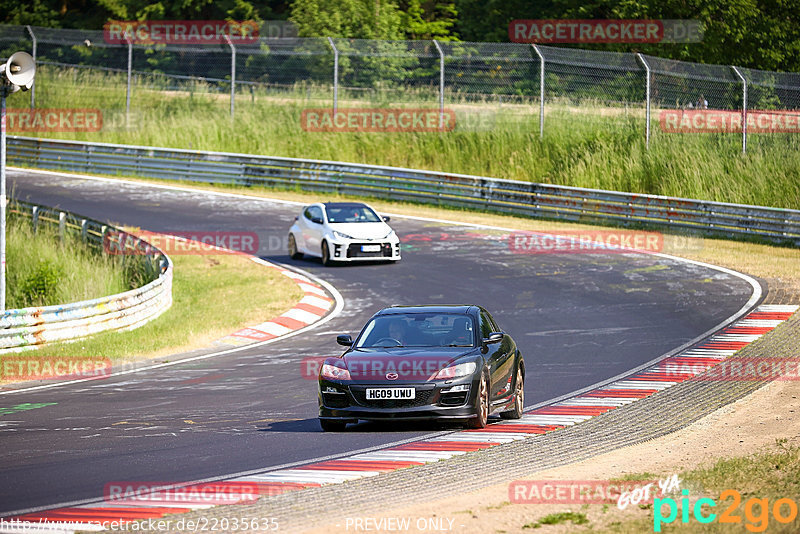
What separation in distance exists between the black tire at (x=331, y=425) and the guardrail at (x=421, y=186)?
1842cm

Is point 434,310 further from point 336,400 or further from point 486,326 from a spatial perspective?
point 336,400

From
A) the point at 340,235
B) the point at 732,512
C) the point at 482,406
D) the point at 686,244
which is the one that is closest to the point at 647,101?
the point at 686,244

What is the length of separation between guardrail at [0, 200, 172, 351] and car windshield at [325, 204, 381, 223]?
13.5ft

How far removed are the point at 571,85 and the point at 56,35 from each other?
18.6 metres

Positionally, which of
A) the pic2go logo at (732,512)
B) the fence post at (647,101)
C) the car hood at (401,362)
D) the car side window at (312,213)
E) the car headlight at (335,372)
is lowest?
the car side window at (312,213)

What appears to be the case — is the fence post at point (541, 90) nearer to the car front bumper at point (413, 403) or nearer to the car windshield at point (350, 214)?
the car windshield at point (350, 214)

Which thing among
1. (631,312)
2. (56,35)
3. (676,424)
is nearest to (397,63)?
(56,35)

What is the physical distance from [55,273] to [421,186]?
1391cm

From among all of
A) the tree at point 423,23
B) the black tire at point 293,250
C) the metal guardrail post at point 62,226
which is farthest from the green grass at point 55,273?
the tree at point 423,23

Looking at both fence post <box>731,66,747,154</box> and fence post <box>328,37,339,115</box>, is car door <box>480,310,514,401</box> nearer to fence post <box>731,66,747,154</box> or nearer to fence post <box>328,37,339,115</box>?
fence post <box>731,66,747,154</box>

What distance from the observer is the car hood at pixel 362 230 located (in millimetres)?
25953

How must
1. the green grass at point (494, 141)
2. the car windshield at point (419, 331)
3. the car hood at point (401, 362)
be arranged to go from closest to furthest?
the car hood at point (401, 362) → the car windshield at point (419, 331) → the green grass at point (494, 141)

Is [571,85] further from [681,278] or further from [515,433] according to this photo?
[515,433]

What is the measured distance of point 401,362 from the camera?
11531mm
